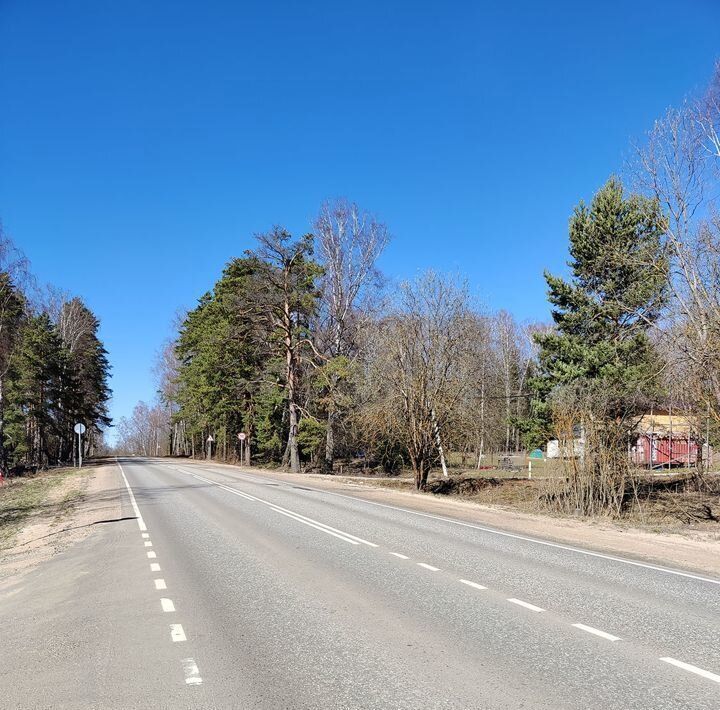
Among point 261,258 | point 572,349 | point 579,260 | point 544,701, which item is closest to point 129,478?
point 261,258

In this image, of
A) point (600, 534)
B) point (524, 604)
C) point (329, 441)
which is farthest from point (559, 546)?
point (329, 441)

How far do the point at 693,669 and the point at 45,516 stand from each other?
17.3 m

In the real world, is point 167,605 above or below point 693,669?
below

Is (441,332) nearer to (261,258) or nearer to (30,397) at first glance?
(261,258)

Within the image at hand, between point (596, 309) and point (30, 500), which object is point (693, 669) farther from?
point (596, 309)

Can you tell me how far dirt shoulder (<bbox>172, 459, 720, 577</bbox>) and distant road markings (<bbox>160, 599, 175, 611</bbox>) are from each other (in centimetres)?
783

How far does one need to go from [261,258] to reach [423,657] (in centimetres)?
3564

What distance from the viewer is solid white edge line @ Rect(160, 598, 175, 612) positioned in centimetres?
677

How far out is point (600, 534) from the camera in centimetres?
1372

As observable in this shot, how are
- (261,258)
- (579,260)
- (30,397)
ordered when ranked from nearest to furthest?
1. (579,260)
2. (261,258)
3. (30,397)

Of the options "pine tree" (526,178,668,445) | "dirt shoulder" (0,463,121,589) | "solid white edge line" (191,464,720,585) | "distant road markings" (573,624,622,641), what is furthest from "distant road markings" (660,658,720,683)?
"pine tree" (526,178,668,445)

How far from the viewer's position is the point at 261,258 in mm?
38969

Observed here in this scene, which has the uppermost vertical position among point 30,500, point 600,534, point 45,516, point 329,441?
point 329,441

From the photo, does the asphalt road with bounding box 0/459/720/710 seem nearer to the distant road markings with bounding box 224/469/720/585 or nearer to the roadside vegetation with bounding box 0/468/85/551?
the distant road markings with bounding box 224/469/720/585
